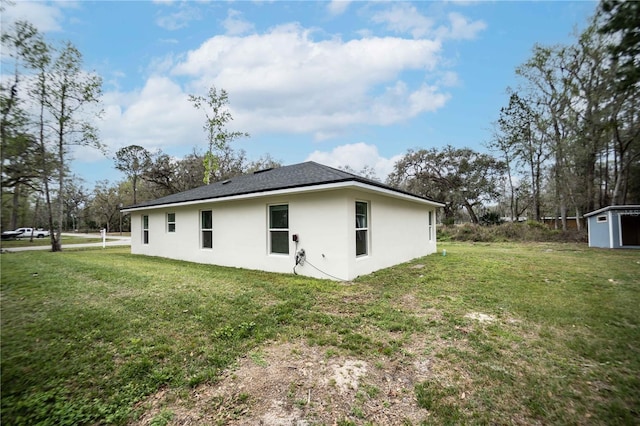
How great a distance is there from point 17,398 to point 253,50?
39.1 feet

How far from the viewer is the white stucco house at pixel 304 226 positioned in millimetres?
6352

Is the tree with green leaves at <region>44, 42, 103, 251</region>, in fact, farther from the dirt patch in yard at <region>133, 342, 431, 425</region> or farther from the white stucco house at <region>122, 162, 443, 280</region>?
the dirt patch in yard at <region>133, 342, 431, 425</region>

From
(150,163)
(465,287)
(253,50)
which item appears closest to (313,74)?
(253,50)

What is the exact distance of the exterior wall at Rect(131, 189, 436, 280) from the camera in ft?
20.9

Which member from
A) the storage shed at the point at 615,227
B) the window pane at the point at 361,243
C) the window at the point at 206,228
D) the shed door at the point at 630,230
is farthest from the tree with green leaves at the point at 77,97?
the shed door at the point at 630,230

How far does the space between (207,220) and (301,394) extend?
324 inches

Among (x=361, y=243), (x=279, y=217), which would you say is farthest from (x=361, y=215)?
(x=279, y=217)

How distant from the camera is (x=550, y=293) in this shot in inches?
217

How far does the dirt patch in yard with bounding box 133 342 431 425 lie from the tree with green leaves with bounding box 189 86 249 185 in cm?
2144

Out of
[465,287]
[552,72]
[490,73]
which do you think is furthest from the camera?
[552,72]

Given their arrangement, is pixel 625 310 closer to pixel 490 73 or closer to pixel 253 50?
pixel 490 73

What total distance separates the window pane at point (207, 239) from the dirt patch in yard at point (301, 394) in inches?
279

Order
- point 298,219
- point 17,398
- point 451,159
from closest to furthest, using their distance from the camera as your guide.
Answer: point 17,398
point 298,219
point 451,159

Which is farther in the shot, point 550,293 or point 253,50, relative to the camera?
point 253,50
